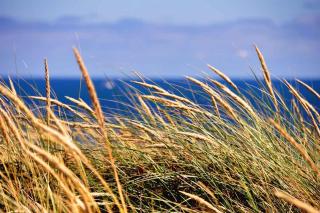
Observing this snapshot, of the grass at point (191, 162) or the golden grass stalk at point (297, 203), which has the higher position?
the golden grass stalk at point (297, 203)

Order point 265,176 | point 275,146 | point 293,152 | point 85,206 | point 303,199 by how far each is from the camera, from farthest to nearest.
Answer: point 293,152, point 275,146, point 265,176, point 303,199, point 85,206

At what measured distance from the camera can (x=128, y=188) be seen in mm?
2166

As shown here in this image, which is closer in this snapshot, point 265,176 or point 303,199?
point 303,199

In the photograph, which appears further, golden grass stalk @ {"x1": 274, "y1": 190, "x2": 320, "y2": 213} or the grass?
the grass

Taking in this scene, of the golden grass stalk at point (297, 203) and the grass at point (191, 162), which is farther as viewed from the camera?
the grass at point (191, 162)

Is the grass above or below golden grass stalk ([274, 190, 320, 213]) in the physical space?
below

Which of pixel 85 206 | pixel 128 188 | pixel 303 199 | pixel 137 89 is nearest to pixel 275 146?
pixel 303 199

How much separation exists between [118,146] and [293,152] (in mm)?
968

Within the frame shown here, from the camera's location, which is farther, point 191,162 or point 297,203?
point 191,162

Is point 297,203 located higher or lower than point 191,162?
higher

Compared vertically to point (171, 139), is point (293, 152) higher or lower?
lower

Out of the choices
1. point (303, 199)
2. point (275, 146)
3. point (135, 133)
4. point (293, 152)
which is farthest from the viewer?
point (135, 133)

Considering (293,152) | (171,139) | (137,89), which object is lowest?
(293,152)

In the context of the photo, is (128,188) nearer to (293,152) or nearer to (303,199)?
(303,199)
